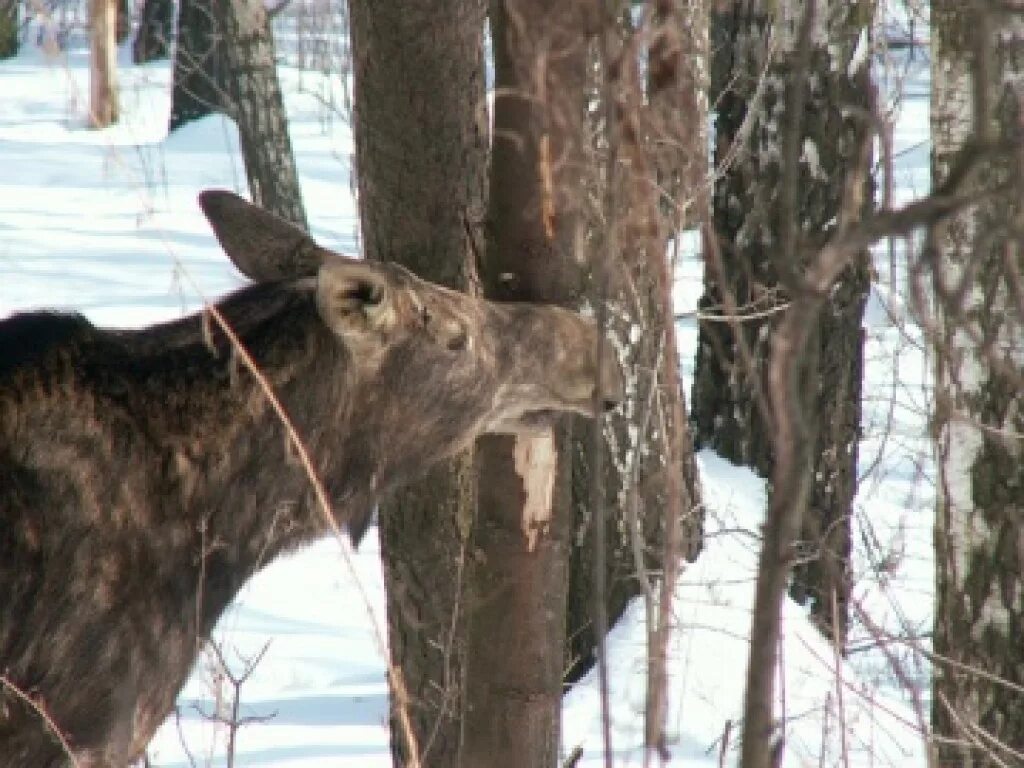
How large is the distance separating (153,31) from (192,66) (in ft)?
29.5

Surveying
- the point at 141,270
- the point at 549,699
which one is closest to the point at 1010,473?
the point at 549,699

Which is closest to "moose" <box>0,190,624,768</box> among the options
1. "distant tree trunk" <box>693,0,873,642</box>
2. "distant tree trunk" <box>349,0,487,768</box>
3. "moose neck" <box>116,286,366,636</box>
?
"moose neck" <box>116,286,366,636</box>

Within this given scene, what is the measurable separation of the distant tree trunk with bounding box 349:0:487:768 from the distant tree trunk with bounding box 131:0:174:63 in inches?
901

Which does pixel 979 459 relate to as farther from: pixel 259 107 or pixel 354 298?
pixel 259 107

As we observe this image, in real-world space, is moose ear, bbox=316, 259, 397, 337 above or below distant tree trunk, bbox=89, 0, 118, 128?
below

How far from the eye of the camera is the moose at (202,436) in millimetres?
4520

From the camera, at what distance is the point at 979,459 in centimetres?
567

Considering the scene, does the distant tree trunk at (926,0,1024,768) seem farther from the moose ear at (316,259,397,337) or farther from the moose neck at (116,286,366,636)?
the moose neck at (116,286,366,636)

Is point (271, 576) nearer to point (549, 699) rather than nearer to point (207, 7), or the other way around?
point (549, 699)

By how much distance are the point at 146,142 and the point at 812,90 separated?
14.7m

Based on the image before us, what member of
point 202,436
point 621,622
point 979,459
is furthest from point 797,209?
point 202,436

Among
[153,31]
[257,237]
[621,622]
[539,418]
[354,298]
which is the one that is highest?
[153,31]

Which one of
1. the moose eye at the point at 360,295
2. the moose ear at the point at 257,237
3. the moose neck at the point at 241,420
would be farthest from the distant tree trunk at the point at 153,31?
the moose eye at the point at 360,295

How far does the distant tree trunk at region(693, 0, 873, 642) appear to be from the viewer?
356 inches
